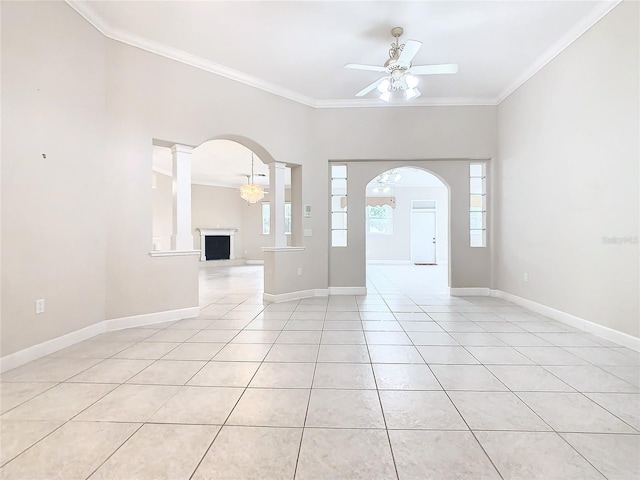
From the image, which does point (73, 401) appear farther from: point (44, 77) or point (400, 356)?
point (44, 77)

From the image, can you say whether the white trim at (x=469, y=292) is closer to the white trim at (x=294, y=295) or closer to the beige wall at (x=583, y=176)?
the beige wall at (x=583, y=176)

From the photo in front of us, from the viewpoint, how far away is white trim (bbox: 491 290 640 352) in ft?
8.75

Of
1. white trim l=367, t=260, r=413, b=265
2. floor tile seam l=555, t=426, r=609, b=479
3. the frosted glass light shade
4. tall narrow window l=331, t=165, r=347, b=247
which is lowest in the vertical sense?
floor tile seam l=555, t=426, r=609, b=479

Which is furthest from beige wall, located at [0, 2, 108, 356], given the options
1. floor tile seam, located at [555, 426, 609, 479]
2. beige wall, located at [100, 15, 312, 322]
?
floor tile seam, located at [555, 426, 609, 479]

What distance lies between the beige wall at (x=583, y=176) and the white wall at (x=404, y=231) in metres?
6.54

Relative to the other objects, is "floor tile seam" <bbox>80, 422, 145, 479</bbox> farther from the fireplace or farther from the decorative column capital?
the fireplace

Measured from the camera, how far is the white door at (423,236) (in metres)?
11.1

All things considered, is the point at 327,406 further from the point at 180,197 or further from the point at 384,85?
the point at 384,85

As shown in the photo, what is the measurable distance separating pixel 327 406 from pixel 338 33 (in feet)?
11.8

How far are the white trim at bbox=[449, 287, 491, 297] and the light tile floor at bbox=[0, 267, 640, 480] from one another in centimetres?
193

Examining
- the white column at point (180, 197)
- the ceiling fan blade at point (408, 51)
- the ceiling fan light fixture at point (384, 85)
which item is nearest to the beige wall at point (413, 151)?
the ceiling fan light fixture at point (384, 85)

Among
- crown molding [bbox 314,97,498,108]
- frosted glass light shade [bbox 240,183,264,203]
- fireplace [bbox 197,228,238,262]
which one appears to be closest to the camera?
crown molding [bbox 314,97,498,108]

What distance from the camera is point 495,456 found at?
1.34m

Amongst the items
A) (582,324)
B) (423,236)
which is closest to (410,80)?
(582,324)
